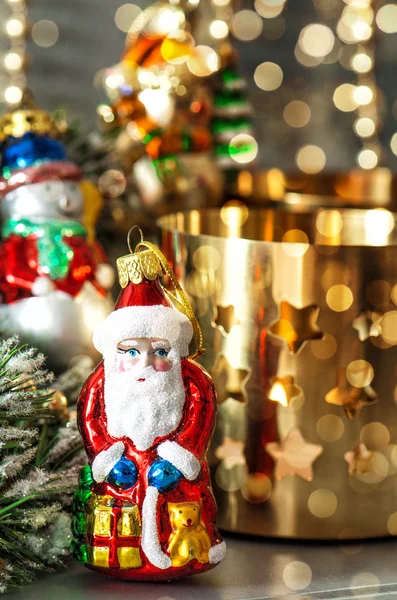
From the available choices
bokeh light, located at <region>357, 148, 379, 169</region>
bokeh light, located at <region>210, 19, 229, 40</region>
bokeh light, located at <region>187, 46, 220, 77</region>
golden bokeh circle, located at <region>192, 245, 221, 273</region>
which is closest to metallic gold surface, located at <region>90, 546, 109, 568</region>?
golden bokeh circle, located at <region>192, 245, 221, 273</region>

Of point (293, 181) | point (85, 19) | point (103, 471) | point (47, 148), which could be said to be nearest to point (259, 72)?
point (85, 19)

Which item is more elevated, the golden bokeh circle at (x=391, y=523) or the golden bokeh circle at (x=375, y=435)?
the golden bokeh circle at (x=375, y=435)

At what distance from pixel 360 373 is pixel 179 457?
0.49ft

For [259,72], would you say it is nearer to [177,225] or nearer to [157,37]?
[157,37]

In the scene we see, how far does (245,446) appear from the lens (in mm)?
647

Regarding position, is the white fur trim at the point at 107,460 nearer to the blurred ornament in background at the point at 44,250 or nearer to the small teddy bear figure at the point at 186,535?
the small teddy bear figure at the point at 186,535

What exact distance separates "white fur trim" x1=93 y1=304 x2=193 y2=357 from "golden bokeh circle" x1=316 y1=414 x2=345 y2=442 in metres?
0.13

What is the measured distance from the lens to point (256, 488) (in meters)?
0.65

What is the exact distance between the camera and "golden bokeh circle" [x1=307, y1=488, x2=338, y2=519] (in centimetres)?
64

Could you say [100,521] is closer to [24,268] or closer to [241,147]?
[24,268]

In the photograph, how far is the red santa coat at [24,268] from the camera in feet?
2.57

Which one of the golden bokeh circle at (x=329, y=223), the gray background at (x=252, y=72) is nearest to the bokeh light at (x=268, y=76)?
the gray background at (x=252, y=72)

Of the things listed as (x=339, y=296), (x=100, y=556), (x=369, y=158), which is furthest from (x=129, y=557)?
(x=369, y=158)

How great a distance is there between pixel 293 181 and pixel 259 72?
1.97 ft
